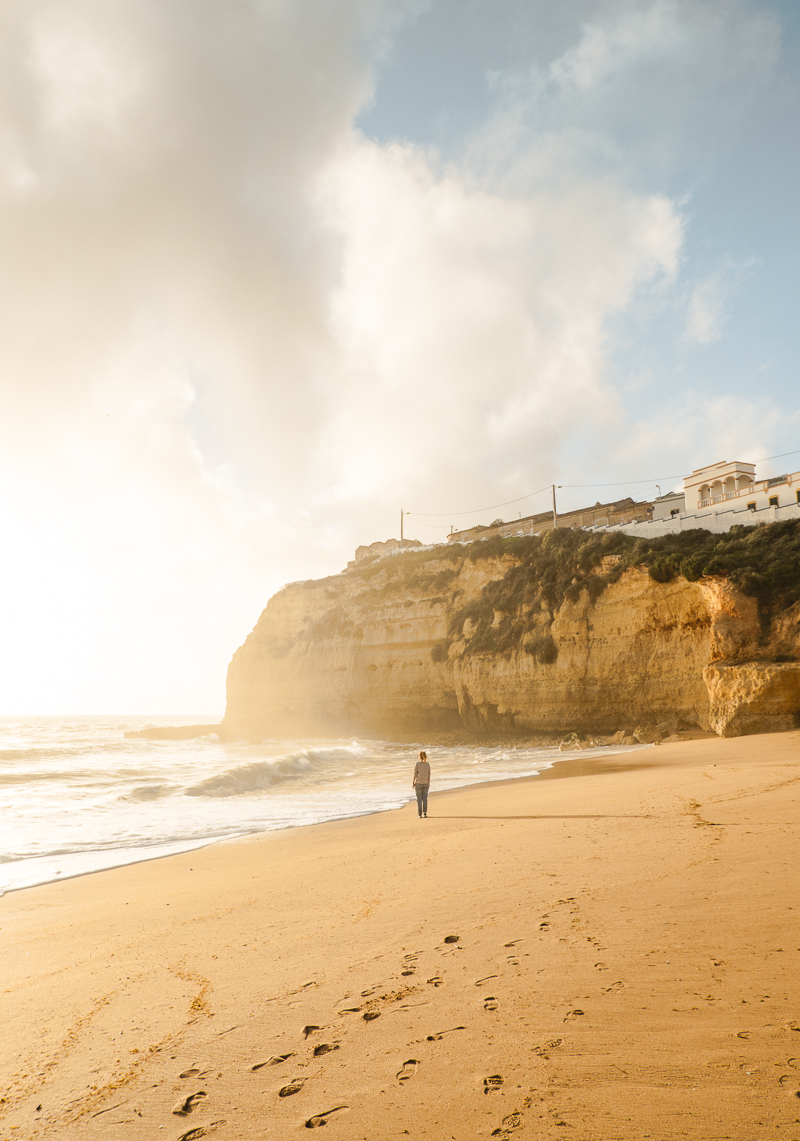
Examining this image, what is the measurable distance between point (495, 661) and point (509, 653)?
97 centimetres

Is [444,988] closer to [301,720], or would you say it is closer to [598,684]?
[598,684]

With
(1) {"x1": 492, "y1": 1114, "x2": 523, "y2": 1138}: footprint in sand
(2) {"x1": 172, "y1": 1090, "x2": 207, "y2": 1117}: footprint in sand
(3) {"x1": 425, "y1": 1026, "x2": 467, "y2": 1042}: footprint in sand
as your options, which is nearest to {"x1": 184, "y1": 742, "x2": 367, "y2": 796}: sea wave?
(2) {"x1": 172, "y1": 1090, "x2": 207, "y2": 1117}: footprint in sand

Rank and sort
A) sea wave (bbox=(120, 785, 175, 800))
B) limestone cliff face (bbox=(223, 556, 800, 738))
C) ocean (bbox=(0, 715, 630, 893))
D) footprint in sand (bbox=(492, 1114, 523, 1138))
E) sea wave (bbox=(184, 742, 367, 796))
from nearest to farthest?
footprint in sand (bbox=(492, 1114, 523, 1138)) < ocean (bbox=(0, 715, 630, 893)) < sea wave (bbox=(120, 785, 175, 800)) < sea wave (bbox=(184, 742, 367, 796)) < limestone cliff face (bbox=(223, 556, 800, 738))

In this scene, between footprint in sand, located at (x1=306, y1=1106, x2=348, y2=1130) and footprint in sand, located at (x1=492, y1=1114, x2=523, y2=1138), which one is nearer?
footprint in sand, located at (x1=492, y1=1114, x2=523, y2=1138)

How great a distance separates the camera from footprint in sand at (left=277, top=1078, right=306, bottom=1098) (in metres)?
2.53

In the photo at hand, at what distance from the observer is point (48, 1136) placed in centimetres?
249

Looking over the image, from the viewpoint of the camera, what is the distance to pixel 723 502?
34969 millimetres

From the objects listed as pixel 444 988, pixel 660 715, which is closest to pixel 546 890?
pixel 444 988

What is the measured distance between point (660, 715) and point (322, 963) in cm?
2528

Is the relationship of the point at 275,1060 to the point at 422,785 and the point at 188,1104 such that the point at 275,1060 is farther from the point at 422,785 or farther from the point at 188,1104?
the point at 422,785

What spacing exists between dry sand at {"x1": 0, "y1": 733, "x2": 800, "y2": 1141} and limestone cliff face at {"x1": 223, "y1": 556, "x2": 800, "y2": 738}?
55.8ft

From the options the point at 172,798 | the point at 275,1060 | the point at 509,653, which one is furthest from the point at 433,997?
the point at 509,653

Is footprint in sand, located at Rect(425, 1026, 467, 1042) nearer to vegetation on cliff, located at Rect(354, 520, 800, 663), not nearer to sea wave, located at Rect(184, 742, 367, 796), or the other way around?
sea wave, located at Rect(184, 742, 367, 796)

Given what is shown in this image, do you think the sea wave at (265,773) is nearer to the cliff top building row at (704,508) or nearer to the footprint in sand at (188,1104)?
the footprint in sand at (188,1104)
